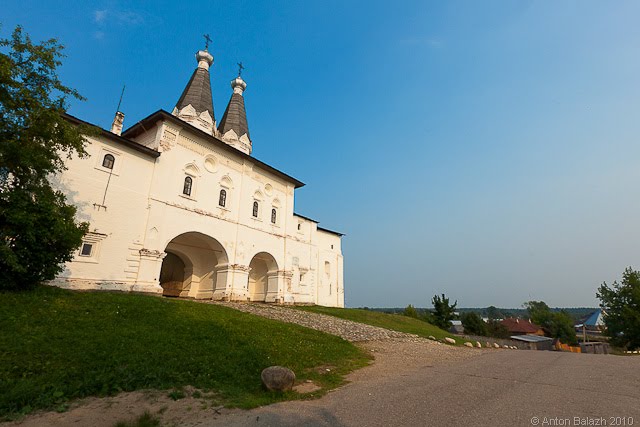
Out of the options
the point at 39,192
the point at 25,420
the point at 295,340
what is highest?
the point at 39,192

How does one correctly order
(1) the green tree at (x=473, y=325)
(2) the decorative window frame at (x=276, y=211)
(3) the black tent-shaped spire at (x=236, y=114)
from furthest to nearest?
(1) the green tree at (x=473, y=325), (3) the black tent-shaped spire at (x=236, y=114), (2) the decorative window frame at (x=276, y=211)

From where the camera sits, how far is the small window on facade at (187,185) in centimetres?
2059

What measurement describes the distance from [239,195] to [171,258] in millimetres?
7200

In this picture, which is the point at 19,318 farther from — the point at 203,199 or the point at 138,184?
the point at 203,199

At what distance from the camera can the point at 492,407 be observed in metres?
5.36

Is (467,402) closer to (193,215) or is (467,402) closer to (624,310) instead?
(193,215)

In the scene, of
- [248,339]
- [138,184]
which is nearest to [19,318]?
[248,339]

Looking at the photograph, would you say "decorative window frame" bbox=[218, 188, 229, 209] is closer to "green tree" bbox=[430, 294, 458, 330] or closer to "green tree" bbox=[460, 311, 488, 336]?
"green tree" bbox=[430, 294, 458, 330]

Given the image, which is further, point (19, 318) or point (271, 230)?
point (271, 230)

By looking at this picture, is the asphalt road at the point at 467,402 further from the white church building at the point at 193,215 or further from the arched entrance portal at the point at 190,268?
the arched entrance portal at the point at 190,268

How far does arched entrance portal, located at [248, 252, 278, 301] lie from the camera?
1023 inches

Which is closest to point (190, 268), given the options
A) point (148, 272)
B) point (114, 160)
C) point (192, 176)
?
point (148, 272)

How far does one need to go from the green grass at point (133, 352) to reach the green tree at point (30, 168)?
1164 millimetres

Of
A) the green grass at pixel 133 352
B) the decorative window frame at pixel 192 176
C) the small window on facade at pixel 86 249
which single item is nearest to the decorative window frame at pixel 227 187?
the decorative window frame at pixel 192 176
